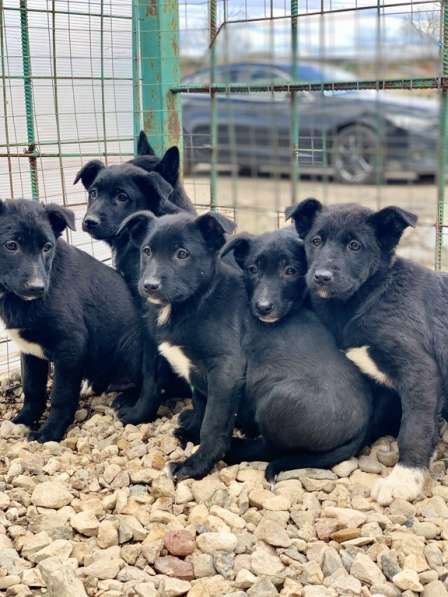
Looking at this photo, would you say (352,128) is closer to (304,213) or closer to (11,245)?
(304,213)

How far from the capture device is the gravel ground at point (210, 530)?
11.0 feet

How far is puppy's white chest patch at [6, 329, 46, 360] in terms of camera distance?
4.91m

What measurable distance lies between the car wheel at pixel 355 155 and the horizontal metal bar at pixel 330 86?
876 cm

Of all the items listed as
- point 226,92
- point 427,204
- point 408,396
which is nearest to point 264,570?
point 408,396

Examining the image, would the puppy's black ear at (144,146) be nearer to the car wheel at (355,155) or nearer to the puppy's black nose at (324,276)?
the puppy's black nose at (324,276)

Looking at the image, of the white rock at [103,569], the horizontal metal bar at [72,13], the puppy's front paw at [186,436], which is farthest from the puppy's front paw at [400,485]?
the horizontal metal bar at [72,13]

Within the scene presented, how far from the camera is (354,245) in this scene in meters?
4.39

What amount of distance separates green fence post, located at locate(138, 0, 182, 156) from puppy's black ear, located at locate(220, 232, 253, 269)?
2075mm

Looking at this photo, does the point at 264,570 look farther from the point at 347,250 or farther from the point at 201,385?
the point at 347,250

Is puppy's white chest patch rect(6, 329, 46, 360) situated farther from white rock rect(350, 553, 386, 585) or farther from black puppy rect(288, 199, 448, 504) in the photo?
white rock rect(350, 553, 386, 585)

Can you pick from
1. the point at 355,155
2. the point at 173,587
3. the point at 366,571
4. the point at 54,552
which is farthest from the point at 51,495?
the point at 355,155

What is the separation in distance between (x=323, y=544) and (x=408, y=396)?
37.5 inches

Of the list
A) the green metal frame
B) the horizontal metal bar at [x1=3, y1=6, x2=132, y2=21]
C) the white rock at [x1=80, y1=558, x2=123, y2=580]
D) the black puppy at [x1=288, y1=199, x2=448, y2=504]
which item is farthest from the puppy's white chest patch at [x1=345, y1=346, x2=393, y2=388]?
the horizontal metal bar at [x1=3, y1=6, x2=132, y2=21]

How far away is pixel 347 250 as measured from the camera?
4379 millimetres
